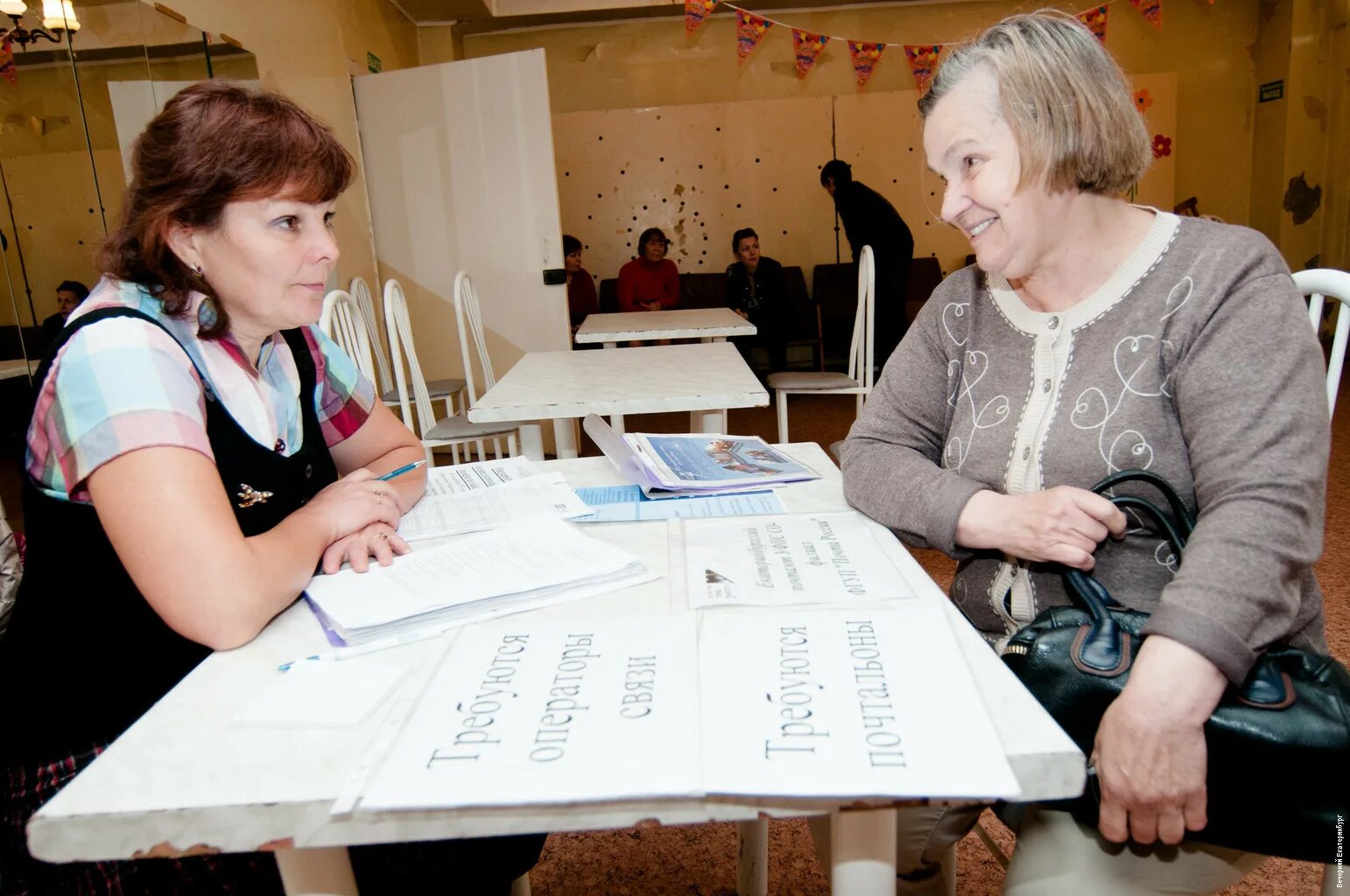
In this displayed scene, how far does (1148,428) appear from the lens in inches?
34.4

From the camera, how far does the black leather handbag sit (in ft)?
2.14

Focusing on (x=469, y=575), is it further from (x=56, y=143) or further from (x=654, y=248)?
(x=654, y=248)

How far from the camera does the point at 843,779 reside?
485mm

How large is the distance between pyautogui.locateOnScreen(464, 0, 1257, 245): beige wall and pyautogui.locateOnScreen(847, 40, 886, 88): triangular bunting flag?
7 centimetres

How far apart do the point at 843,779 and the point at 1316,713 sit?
425 mm

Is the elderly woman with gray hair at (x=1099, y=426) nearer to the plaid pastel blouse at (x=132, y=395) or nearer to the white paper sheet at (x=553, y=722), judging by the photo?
the white paper sheet at (x=553, y=722)

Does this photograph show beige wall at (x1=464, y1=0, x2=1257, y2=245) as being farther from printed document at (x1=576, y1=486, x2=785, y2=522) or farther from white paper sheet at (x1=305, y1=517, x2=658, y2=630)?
white paper sheet at (x1=305, y1=517, x2=658, y2=630)

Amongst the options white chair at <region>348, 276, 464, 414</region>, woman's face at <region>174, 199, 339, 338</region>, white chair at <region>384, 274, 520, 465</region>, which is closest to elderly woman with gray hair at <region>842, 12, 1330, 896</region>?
woman's face at <region>174, 199, 339, 338</region>

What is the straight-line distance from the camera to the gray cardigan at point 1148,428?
726mm

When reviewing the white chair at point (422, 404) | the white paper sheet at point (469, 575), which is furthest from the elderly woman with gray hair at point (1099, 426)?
the white chair at point (422, 404)

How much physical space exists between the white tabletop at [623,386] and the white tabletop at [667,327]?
61 centimetres

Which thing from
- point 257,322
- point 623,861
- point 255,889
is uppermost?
point 257,322

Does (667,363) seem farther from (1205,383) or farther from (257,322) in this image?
(1205,383)

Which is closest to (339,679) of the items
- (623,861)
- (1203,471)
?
(1203,471)
